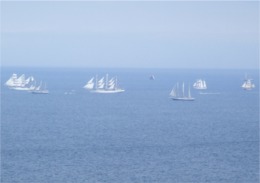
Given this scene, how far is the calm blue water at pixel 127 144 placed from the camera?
125 feet

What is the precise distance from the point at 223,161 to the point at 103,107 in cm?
4316

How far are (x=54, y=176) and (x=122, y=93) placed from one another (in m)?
81.1

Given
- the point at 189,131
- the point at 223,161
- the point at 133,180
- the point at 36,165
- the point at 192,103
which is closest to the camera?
the point at 133,180

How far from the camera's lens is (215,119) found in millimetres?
71375

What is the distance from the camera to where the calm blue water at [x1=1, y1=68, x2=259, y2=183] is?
125ft

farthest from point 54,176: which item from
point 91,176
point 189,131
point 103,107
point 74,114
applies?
point 103,107

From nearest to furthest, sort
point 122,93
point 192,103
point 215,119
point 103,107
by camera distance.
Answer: point 215,119, point 103,107, point 192,103, point 122,93

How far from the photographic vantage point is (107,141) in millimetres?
51031

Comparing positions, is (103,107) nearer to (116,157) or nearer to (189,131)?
(189,131)

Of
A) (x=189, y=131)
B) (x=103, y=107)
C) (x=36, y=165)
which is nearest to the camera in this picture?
(x=36, y=165)

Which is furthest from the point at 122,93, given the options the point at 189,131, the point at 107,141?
the point at 107,141

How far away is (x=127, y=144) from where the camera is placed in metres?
49.4

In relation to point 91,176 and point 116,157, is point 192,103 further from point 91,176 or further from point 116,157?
point 91,176

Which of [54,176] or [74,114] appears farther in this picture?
[74,114]
